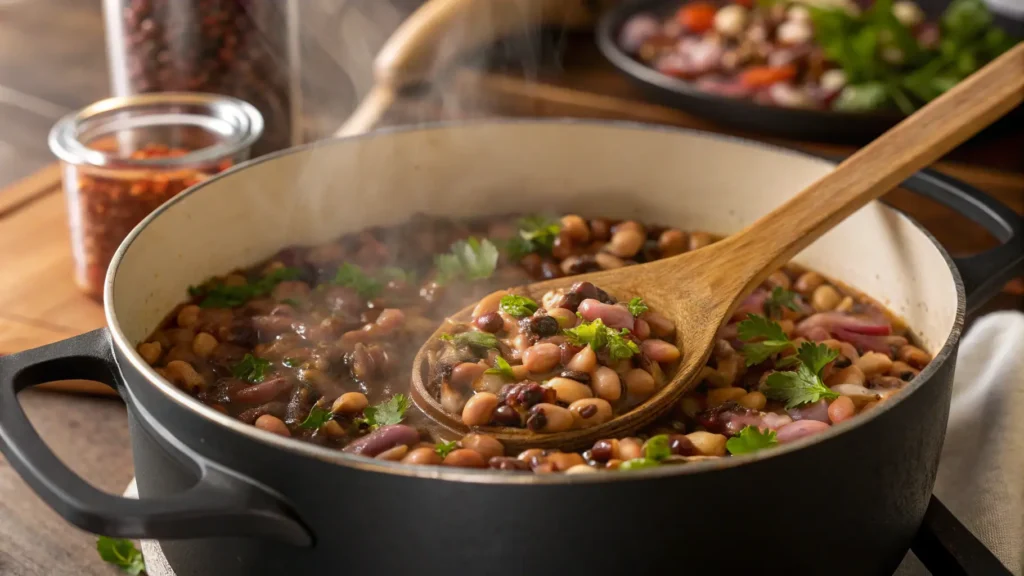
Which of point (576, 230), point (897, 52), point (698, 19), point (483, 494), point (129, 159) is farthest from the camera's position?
point (698, 19)

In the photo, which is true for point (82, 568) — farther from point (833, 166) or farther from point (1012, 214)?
point (1012, 214)

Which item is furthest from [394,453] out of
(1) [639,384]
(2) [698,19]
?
(2) [698,19]

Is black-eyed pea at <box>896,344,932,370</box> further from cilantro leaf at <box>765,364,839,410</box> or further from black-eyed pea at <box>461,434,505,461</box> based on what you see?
black-eyed pea at <box>461,434,505,461</box>

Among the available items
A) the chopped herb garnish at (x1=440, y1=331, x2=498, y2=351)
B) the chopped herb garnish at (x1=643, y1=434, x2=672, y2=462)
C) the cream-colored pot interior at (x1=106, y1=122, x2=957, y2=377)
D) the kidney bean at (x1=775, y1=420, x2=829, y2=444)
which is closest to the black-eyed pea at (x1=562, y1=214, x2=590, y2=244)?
the cream-colored pot interior at (x1=106, y1=122, x2=957, y2=377)

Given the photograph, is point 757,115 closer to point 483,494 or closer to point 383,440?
point 383,440

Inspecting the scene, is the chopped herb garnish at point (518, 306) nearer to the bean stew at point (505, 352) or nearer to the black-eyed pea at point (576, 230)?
the bean stew at point (505, 352)

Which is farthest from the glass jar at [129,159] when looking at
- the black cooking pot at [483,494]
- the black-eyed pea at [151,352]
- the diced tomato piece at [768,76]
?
the diced tomato piece at [768,76]

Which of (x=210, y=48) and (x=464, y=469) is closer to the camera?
(x=464, y=469)

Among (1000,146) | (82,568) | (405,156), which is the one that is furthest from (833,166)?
(82,568)
